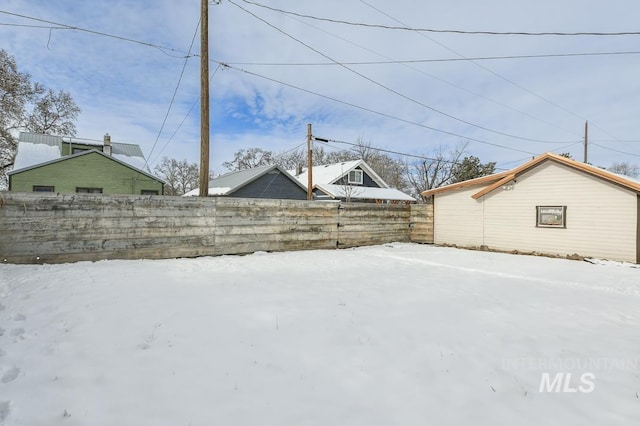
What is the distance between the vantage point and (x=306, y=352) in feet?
9.08

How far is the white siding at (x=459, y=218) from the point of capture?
1204cm

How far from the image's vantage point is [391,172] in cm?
3984

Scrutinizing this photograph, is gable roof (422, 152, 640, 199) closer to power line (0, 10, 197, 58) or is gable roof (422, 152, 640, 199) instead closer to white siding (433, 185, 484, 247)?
white siding (433, 185, 484, 247)

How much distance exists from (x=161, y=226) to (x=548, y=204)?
1214cm

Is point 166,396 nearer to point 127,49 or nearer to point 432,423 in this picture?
point 432,423

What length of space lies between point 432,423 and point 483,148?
103ft

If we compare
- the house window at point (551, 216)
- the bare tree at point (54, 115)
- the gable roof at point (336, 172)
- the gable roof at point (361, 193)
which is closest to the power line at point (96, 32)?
the house window at point (551, 216)

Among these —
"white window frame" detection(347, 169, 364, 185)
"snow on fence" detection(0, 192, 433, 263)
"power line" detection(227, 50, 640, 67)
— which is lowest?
"snow on fence" detection(0, 192, 433, 263)

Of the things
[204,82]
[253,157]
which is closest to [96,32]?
[204,82]

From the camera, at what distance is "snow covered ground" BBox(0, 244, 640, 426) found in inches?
77.7

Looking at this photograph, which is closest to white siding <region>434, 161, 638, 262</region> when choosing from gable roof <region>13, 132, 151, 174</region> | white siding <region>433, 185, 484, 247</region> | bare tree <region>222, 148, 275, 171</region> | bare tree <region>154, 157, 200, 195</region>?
white siding <region>433, 185, 484, 247</region>

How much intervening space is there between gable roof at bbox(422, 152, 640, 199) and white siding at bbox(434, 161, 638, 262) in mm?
199

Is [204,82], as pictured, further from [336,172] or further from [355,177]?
[355,177]

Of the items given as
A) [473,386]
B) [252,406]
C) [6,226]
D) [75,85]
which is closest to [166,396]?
[252,406]
